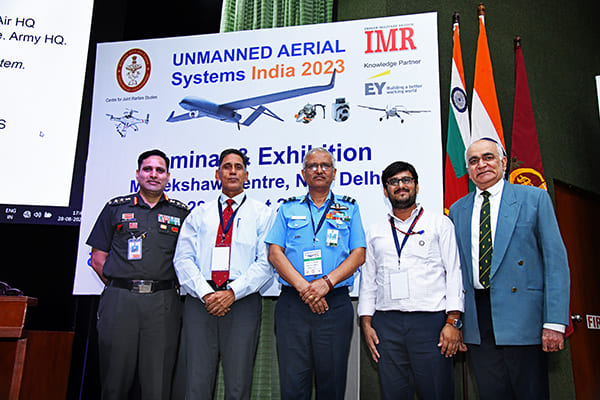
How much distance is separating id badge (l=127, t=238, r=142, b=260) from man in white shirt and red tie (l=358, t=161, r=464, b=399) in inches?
48.9

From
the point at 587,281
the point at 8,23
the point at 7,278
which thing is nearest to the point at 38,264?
the point at 7,278

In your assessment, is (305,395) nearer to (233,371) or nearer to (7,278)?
(233,371)

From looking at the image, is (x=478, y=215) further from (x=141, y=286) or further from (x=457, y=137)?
(x=141, y=286)

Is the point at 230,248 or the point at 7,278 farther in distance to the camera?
the point at 7,278

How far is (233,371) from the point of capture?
2465 millimetres

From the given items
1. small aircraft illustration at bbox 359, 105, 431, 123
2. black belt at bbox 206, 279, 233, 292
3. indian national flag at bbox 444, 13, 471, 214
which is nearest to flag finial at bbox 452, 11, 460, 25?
indian national flag at bbox 444, 13, 471, 214

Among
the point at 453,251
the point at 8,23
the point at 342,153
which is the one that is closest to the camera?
the point at 453,251

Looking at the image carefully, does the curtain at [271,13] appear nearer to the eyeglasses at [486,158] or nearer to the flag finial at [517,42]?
the flag finial at [517,42]

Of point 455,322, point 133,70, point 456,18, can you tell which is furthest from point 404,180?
point 133,70

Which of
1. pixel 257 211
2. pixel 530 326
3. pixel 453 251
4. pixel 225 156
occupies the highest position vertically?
pixel 225 156

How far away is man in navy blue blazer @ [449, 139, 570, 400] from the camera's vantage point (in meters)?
2.09

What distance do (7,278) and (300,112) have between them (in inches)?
102

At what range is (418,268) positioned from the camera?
237cm

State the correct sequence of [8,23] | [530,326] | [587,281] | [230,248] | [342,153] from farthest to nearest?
[8,23] → [587,281] → [342,153] → [230,248] → [530,326]
